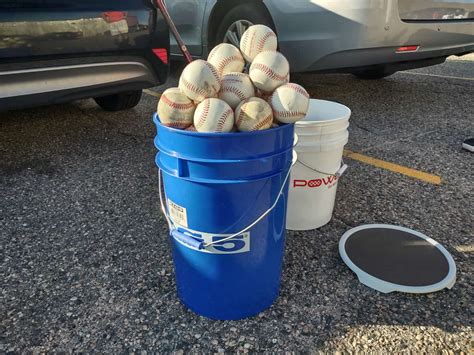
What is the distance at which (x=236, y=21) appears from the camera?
157 inches

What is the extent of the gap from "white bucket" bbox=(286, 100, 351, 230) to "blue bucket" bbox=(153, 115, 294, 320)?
0.52 m

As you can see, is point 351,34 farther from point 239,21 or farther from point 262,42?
point 262,42

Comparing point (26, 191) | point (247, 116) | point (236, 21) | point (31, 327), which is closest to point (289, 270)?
point (247, 116)

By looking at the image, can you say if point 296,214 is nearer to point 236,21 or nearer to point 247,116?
point 247,116

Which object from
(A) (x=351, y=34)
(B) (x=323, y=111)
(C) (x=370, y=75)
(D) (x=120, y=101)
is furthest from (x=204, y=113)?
(C) (x=370, y=75)

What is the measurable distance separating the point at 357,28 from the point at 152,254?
7.90ft

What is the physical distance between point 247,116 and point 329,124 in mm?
799

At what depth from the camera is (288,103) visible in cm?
139

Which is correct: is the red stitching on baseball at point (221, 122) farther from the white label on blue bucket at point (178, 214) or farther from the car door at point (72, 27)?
the car door at point (72, 27)

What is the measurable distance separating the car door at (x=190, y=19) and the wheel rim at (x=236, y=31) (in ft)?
1.07

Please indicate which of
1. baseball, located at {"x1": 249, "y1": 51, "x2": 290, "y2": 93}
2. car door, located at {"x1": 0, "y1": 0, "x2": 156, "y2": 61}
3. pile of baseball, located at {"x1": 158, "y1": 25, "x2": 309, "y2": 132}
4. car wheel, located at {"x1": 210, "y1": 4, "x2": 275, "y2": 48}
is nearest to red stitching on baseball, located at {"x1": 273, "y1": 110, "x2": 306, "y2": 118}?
pile of baseball, located at {"x1": 158, "y1": 25, "x2": 309, "y2": 132}

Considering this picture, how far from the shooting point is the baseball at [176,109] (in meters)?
1.38

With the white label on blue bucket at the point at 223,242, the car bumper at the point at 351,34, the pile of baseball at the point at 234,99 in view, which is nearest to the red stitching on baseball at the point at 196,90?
the pile of baseball at the point at 234,99

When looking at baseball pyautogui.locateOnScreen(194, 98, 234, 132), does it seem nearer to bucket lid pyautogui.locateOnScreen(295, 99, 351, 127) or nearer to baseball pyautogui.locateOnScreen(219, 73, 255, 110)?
baseball pyautogui.locateOnScreen(219, 73, 255, 110)
